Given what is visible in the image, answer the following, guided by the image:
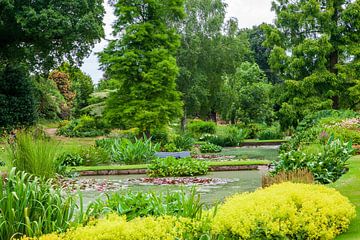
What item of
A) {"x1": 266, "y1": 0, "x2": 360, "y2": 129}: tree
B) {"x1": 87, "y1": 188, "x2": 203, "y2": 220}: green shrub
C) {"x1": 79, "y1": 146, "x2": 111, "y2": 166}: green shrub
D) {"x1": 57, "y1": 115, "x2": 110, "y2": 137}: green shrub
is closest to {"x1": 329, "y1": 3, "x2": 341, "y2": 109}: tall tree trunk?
{"x1": 266, "y1": 0, "x2": 360, "y2": 129}: tree

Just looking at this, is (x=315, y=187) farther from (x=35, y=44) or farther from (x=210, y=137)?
(x=210, y=137)

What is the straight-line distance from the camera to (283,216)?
4695 mm

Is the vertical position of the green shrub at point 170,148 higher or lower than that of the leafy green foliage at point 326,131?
lower

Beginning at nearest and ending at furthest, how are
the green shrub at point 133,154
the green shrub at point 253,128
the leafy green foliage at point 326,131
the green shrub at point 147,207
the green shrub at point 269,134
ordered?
the green shrub at point 147,207 < the leafy green foliage at point 326,131 < the green shrub at point 133,154 < the green shrub at point 269,134 < the green shrub at point 253,128

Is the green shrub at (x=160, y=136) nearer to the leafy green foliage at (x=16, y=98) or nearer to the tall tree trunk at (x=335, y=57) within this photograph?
the leafy green foliage at (x=16, y=98)

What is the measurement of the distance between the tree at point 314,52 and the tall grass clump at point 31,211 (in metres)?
20.5

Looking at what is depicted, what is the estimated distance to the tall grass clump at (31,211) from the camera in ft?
14.8

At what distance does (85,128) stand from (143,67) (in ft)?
29.6

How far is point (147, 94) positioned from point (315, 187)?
1538 cm

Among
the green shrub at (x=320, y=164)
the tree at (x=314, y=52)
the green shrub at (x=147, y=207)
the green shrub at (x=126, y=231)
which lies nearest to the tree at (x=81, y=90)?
the tree at (x=314, y=52)

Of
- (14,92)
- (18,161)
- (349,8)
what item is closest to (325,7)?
(349,8)

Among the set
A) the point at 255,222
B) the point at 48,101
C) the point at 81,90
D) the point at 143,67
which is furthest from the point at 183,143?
the point at 81,90

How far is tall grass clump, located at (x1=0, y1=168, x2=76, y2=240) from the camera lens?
4500mm

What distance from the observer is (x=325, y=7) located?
25.7 metres
